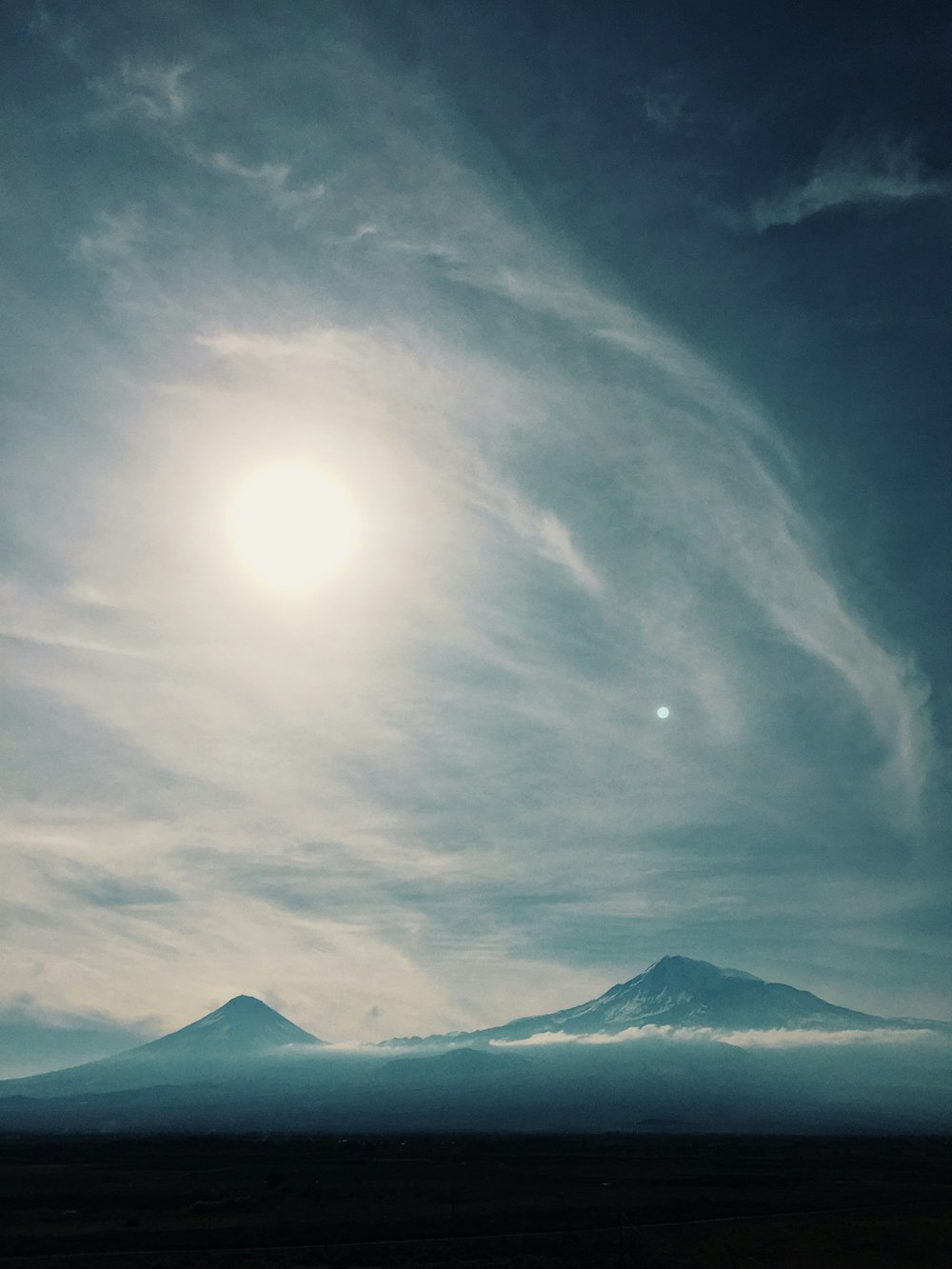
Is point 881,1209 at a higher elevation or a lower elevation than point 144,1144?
higher

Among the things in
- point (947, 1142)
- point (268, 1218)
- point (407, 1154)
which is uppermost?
point (268, 1218)

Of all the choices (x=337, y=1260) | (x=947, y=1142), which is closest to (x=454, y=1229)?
(x=337, y=1260)

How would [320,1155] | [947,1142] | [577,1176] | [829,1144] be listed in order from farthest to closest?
[947,1142] → [829,1144] → [320,1155] → [577,1176]

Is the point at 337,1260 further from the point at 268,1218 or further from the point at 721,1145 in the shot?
the point at 721,1145

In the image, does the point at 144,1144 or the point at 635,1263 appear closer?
the point at 635,1263

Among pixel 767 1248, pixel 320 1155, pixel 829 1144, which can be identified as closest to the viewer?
pixel 767 1248

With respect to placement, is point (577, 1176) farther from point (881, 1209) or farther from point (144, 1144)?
point (144, 1144)
